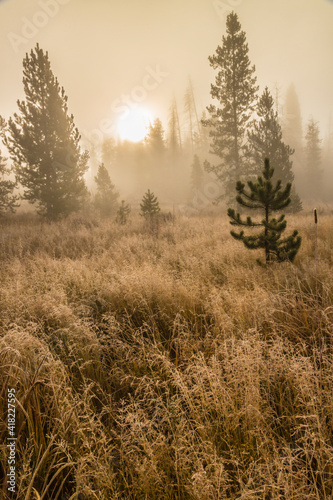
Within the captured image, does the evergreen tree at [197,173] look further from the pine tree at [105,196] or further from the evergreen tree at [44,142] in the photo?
the evergreen tree at [44,142]

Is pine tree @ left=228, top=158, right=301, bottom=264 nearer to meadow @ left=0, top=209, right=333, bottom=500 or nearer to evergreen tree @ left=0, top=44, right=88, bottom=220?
meadow @ left=0, top=209, right=333, bottom=500

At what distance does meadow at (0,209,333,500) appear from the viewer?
141 cm

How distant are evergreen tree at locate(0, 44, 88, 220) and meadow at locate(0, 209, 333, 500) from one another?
10.2 meters

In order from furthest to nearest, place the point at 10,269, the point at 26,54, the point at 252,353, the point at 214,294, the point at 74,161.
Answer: the point at 74,161 → the point at 26,54 → the point at 10,269 → the point at 214,294 → the point at 252,353

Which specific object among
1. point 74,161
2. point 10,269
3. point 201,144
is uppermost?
point 201,144

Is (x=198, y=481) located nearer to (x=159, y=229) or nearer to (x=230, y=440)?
(x=230, y=440)

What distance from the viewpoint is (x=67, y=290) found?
188 inches

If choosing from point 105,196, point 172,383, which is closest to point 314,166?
point 105,196

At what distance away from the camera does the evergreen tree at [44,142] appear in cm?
1408

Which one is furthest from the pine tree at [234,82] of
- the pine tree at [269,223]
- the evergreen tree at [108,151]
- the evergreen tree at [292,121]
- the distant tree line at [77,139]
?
the evergreen tree at [108,151]

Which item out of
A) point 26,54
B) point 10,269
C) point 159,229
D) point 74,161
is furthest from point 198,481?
point 26,54

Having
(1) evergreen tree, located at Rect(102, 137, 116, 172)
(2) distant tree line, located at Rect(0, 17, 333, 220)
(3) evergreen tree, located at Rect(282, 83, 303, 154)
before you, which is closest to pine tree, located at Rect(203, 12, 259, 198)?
(2) distant tree line, located at Rect(0, 17, 333, 220)

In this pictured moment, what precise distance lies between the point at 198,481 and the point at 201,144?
4962 cm

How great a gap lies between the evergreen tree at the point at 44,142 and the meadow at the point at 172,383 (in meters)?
10.2
